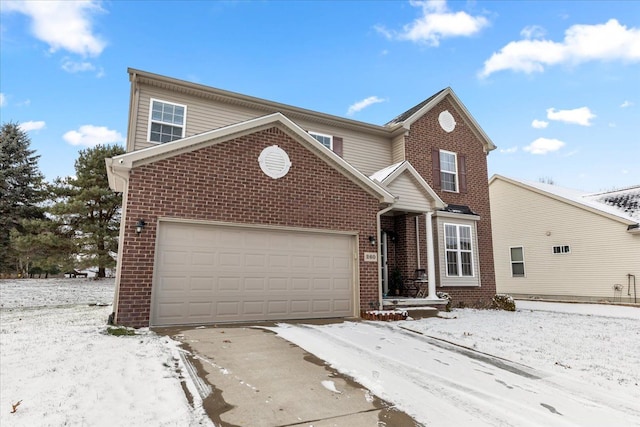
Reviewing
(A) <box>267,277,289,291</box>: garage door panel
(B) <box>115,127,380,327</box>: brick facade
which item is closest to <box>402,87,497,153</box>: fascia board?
(B) <box>115,127,380,327</box>: brick facade

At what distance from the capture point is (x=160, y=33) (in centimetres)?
1570

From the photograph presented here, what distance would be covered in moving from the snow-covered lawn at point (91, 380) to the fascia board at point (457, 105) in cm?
1119

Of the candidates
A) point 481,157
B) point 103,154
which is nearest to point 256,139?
point 481,157

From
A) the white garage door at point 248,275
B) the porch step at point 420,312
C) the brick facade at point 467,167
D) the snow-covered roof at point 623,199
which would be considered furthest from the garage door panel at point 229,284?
the snow-covered roof at point 623,199

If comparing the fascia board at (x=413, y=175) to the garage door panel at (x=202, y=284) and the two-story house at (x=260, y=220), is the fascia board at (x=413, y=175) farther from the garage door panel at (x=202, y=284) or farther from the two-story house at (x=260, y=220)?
the garage door panel at (x=202, y=284)

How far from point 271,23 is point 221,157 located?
39.3 ft

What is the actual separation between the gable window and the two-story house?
1.2 inches

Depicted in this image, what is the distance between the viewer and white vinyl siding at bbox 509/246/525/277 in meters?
18.5

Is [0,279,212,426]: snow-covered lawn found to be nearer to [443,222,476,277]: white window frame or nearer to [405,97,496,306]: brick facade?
[405,97,496,306]: brick facade

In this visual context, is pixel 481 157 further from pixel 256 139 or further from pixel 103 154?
pixel 103 154

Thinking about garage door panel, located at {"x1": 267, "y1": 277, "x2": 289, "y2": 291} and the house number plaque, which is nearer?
garage door panel, located at {"x1": 267, "y1": 277, "x2": 289, "y2": 291}

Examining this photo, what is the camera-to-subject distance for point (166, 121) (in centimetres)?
1052

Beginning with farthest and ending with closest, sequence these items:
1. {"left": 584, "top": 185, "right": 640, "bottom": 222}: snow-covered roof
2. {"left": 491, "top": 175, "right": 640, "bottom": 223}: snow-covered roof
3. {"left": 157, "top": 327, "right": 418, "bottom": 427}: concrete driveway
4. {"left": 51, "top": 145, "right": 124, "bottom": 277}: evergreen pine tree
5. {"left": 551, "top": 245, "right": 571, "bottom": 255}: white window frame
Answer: {"left": 51, "top": 145, "right": 124, "bottom": 277}: evergreen pine tree, {"left": 551, "top": 245, "right": 571, "bottom": 255}: white window frame, {"left": 584, "top": 185, "right": 640, "bottom": 222}: snow-covered roof, {"left": 491, "top": 175, "right": 640, "bottom": 223}: snow-covered roof, {"left": 157, "top": 327, "right": 418, "bottom": 427}: concrete driveway

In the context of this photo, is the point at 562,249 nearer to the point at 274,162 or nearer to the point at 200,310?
the point at 274,162
